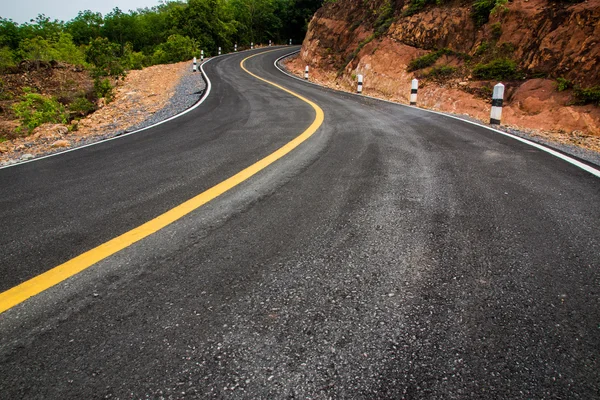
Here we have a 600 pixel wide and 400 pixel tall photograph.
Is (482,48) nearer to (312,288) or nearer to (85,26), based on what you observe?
(312,288)

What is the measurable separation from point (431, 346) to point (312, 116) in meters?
6.22

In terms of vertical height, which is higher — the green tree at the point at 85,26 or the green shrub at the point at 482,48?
the green tree at the point at 85,26

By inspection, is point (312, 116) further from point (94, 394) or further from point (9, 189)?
point (94, 394)

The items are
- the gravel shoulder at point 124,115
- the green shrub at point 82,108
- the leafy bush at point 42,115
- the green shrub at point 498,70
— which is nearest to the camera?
the gravel shoulder at point 124,115

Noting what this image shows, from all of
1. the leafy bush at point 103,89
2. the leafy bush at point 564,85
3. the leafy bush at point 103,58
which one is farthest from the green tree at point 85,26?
the leafy bush at point 564,85

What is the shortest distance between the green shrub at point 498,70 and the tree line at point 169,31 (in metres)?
17.9

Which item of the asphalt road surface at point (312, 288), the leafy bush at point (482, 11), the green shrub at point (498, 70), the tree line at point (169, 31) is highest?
the tree line at point (169, 31)

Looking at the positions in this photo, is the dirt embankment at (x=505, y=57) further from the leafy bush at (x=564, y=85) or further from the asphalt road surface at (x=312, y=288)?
the asphalt road surface at (x=312, y=288)

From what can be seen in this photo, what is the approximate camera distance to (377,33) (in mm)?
17672

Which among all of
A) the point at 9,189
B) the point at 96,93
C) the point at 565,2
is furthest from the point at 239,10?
the point at 9,189

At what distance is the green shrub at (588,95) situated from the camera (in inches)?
346

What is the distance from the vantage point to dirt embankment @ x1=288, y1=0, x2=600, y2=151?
370 inches

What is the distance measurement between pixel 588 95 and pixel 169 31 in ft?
129

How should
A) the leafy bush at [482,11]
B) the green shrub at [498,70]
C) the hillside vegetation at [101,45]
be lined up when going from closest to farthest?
the green shrub at [498,70] → the hillside vegetation at [101,45] → the leafy bush at [482,11]
